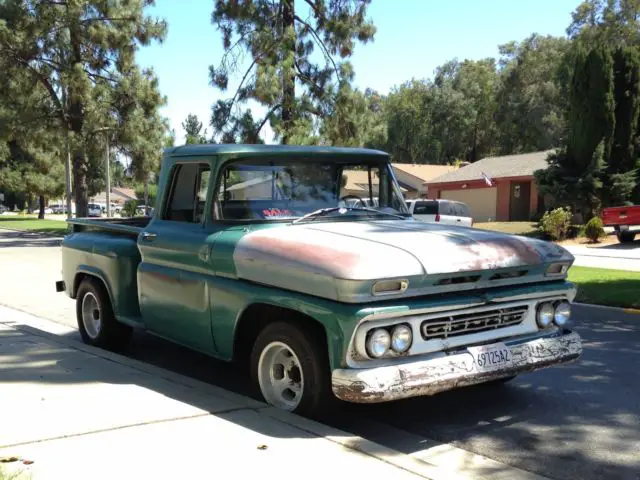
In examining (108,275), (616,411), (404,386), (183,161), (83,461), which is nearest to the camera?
(83,461)

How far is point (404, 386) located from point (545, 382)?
2.54 meters

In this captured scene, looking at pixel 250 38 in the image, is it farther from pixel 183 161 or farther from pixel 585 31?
pixel 585 31

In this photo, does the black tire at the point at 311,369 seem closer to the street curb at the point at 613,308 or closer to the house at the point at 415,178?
the street curb at the point at 613,308

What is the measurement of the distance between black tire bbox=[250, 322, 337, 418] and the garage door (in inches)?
1515

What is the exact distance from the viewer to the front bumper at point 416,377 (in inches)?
158

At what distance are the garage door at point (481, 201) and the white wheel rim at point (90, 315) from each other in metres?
36.7

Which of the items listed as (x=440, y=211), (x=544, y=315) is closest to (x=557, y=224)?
(x=440, y=211)

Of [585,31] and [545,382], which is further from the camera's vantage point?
[585,31]

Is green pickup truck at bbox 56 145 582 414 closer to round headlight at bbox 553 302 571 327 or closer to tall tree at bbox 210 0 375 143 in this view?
round headlight at bbox 553 302 571 327

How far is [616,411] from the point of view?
5.27 metres

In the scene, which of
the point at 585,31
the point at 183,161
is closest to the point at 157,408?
the point at 183,161

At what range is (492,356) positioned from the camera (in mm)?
4473

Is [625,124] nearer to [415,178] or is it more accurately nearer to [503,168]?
[503,168]

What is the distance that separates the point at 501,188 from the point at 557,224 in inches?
597
